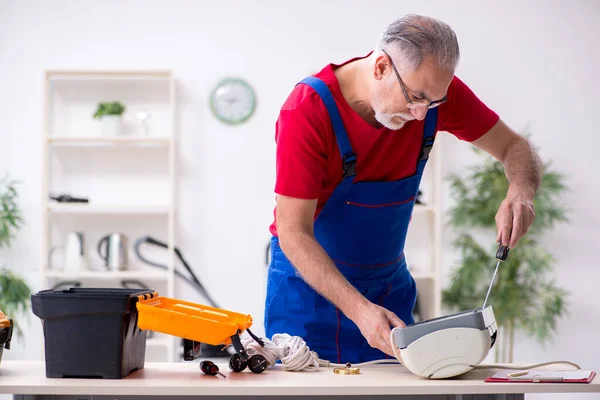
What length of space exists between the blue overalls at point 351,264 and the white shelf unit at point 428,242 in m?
2.25

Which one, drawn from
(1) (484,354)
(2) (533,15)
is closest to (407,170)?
(1) (484,354)

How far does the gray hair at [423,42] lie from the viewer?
1.63 meters

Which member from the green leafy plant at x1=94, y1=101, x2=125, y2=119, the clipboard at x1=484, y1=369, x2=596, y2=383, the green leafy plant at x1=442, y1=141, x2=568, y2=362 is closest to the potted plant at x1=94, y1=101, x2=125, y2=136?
the green leafy plant at x1=94, y1=101, x2=125, y2=119

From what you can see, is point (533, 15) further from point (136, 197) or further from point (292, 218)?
point (292, 218)

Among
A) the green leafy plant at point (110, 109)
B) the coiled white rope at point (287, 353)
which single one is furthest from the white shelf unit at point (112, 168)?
the coiled white rope at point (287, 353)

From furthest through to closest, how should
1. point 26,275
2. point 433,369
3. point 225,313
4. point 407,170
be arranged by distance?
1. point 26,275
2. point 407,170
3. point 225,313
4. point 433,369

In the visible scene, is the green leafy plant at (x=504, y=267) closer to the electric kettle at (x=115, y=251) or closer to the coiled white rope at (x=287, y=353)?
the electric kettle at (x=115, y=251)

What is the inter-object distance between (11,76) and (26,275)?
1.22m

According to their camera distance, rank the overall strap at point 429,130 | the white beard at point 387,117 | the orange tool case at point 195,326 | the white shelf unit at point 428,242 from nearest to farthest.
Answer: the orange tool case at point 195,326 → the white beard at point 387,117 → the overall strap at point 429,130 → the white shelf unit at point 428,242

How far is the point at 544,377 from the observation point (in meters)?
1.50

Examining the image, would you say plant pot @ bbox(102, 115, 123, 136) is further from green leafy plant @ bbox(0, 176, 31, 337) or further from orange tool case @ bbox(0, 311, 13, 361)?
orange tool case @ bbox(0, 311, 13, 361)

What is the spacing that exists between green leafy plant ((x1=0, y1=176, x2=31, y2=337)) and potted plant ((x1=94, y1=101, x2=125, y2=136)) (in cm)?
63

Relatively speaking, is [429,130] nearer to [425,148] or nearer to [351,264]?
[425,148]

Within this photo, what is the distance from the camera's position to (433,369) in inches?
59.4
